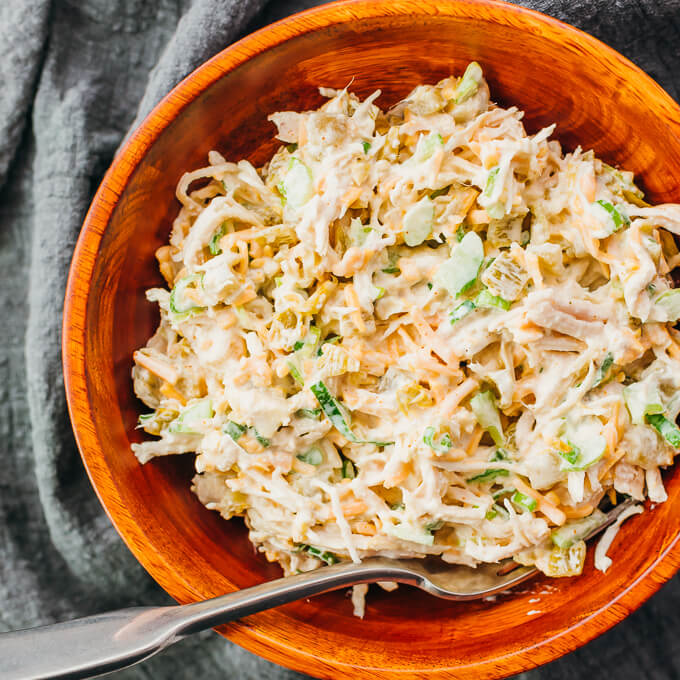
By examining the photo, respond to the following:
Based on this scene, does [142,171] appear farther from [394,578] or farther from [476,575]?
[476,575]

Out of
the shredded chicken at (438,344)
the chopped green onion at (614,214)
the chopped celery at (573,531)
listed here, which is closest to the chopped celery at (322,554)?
the shredded chicken at (438,344)

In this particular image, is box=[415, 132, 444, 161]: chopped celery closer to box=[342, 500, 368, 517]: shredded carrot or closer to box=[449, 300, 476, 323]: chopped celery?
box=[449, 300, 476, 323]: chopped celery

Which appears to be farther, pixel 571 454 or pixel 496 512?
pixel 496 512

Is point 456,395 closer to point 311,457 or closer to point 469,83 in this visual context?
point 311,457

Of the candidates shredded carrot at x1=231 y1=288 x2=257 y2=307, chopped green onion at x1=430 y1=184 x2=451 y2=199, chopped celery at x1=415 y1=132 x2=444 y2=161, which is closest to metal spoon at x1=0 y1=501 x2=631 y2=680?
shredded carrot at x1=231 y1=288 x2=257 y2=307

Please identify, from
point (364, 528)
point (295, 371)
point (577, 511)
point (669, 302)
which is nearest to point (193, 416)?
point (295, 371)
